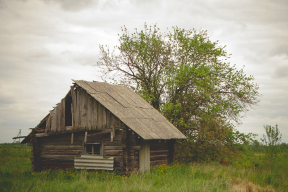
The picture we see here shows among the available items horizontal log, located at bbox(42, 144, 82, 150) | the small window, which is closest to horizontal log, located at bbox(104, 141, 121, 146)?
the small window

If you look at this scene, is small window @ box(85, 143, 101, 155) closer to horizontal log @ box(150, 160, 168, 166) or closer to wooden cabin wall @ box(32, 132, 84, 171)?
wooden cabin wall @ box(32, 132, 84, 171)

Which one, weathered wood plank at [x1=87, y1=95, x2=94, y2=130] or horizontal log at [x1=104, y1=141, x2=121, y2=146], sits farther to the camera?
weathered wood plank at [x1=87, y1=95, x2=94, y2=130]

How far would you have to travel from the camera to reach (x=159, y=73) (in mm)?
24547

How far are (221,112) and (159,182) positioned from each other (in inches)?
472

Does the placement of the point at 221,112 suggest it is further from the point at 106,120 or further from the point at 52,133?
the point at 52,133

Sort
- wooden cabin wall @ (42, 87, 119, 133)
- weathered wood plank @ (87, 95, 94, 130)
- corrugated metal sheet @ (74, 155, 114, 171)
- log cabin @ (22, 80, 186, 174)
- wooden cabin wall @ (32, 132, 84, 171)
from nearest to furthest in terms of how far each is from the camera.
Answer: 1. log cabin @ (22, 80, 186, 174)
2. corrugated metal sheet @ (74, 155, 114, 171)
3. wooden cabin wall @ (42, 87, 119, 133)
4. weathered wood plank @ (87, 95, 94, 130)
5. wooden cabin wall @ (32, 132, 84, 171)

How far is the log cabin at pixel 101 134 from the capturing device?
1427cm

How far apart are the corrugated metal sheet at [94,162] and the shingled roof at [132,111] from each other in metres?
2.21

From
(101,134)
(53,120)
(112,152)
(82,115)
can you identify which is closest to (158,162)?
(112,152)

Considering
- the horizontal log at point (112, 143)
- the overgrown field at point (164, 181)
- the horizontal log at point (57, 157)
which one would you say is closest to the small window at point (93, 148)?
the horizontal log at point (112, 143)

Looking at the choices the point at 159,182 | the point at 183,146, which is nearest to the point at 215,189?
the point at 159,182

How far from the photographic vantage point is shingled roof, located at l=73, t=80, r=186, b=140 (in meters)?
14.3

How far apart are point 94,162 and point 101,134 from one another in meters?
1.52

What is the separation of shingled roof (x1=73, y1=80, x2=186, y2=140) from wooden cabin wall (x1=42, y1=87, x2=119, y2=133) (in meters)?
0.43
